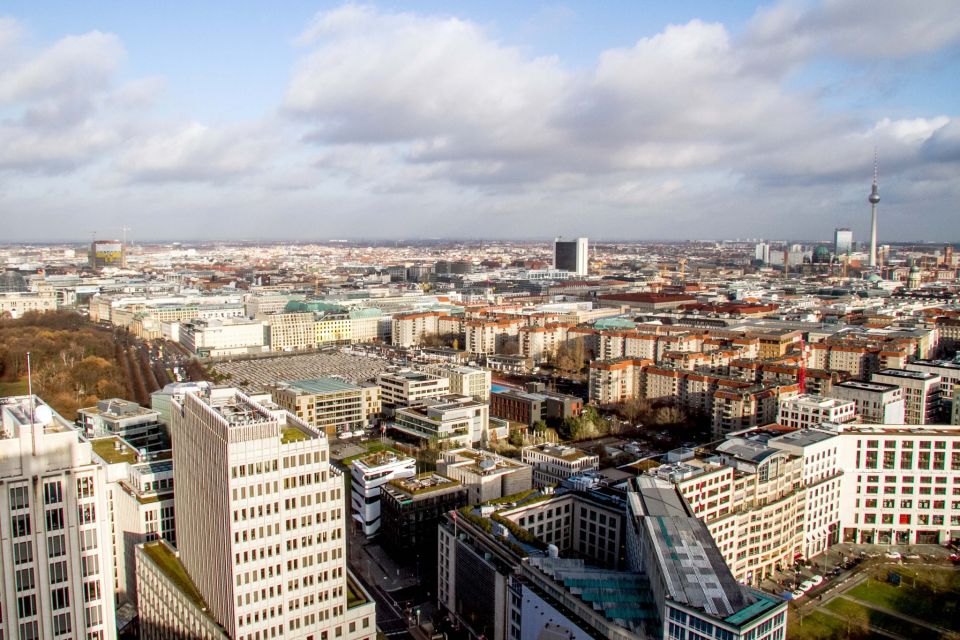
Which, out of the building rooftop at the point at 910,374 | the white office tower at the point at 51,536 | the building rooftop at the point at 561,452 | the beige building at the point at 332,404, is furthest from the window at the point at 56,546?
the building rooftop at the point at 910,374

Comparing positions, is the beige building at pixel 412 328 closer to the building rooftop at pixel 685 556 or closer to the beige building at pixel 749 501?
the beige building at pixel 749 501

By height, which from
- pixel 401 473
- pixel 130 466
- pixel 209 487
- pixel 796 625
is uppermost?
pixel 209 487

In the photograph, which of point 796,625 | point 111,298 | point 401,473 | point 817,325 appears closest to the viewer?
point 796,625

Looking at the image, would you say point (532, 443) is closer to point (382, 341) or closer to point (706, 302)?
point (382, 341)

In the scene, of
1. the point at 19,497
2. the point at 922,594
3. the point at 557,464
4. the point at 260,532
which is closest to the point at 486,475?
the point at 557,464

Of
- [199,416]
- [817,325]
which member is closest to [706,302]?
[817,325]

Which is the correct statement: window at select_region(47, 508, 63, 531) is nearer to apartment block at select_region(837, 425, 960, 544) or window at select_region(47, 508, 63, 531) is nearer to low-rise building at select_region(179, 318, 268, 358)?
apartment block at select_region(837, 425, 960, 544)

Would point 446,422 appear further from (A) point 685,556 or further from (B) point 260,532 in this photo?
(B) point 260,532
